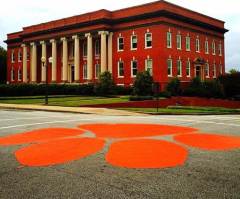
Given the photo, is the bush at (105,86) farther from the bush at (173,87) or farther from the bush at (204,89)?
the bush at (204,89)

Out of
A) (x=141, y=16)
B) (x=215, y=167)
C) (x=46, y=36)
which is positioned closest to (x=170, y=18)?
(x=141, y=16)

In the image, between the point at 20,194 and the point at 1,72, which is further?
the point at 1,72

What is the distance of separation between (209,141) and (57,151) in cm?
466

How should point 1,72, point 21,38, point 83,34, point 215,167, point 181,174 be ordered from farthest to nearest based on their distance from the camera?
point 1,72 → point 21,38 → point 83,34 → point 215,167 → point 181,174

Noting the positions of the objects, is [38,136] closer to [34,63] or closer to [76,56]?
[76,56]

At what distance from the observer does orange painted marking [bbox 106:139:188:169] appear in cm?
817

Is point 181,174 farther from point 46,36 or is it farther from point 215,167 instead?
point 46,36

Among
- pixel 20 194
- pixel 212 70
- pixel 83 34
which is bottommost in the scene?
pixel 20 194

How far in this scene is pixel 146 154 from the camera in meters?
9.30

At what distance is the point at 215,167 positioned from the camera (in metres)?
7.75

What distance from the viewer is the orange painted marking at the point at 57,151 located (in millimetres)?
8523

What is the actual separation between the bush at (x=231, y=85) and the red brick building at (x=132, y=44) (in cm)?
546

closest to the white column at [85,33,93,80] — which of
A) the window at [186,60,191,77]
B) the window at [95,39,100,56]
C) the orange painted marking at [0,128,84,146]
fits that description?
the window at [95,39,100,56]

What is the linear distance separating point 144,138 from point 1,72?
7707 centimetres
